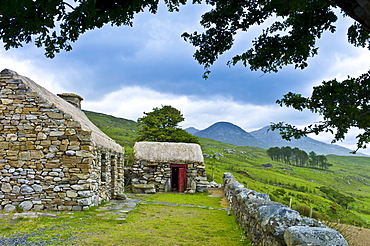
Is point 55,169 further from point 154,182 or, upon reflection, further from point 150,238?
point 154,182

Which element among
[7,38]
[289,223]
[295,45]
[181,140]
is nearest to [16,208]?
[7,38]

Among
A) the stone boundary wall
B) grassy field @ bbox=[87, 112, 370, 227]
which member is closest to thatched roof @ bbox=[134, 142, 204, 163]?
grassy field @ bbox=[87, 112, 370, 227]

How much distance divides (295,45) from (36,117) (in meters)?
10.1

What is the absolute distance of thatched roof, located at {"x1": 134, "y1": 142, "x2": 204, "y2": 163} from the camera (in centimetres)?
2231

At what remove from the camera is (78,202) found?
1130 cm

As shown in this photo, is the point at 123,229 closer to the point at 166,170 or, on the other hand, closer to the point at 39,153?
the point at 39,153

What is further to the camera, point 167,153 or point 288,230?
point 167,153

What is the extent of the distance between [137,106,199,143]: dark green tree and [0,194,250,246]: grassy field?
26.2 meters

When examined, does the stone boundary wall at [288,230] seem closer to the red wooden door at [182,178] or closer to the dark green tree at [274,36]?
the dark green tree at [274,36]

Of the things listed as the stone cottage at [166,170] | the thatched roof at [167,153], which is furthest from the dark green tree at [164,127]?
the stone cottage at [166,170]

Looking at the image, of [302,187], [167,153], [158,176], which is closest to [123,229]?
[158,176]

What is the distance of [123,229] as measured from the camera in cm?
848

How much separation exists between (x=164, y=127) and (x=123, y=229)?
32.6 meters

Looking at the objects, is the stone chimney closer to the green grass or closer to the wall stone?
the wall stone
